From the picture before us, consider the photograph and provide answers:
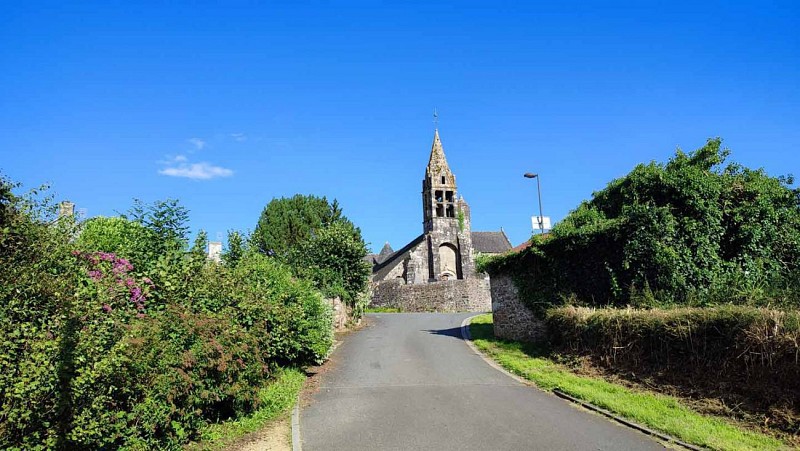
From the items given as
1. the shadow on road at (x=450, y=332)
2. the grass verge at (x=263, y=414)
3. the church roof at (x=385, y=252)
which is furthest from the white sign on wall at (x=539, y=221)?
the church roof at (x=385, y=252)

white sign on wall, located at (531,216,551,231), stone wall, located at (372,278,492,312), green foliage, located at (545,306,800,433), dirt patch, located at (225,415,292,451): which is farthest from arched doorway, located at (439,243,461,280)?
dirt patch, located at (225,415,292,451)

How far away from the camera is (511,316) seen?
19625 mm

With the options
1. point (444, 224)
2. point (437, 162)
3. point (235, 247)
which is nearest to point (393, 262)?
point (444, 224)

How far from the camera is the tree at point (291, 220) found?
139 ft

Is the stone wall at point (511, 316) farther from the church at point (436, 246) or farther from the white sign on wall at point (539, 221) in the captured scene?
the church at point (436, 246)

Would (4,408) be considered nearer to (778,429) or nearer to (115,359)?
(115,359)

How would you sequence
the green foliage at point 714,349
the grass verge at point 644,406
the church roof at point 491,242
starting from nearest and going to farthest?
the grass verge at point 644,406 < the green foliage at point 714,349 < the church roof at point 491,242

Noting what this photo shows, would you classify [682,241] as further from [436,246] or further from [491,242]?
[491,242]

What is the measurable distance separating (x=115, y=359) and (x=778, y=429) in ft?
32.7

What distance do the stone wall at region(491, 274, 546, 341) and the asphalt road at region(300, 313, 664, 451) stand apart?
3344 millimetres

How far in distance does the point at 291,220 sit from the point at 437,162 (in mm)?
18515

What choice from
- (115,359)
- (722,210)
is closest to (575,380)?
(722,210)

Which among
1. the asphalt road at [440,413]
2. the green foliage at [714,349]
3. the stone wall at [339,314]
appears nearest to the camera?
the asphalt road at [440,413]

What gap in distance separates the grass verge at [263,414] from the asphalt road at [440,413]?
53cm
